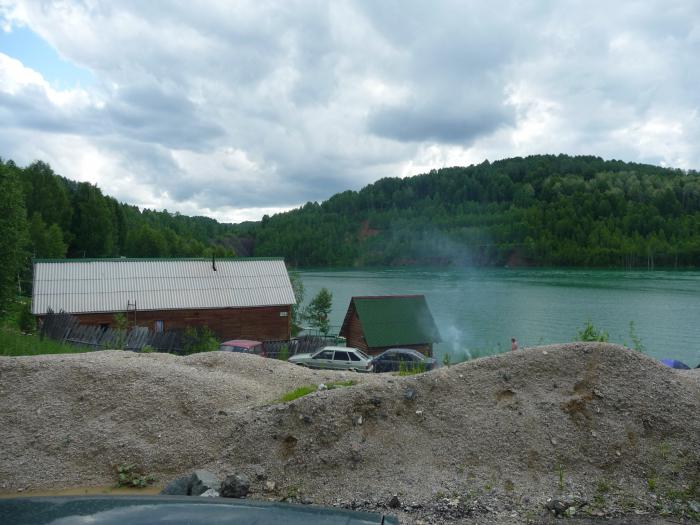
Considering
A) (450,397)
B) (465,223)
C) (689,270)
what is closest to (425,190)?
(465,223)

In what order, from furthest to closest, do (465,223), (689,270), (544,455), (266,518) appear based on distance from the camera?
(465,223) → (689,270) → (544,455) → (266,518)

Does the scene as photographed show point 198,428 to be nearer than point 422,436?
No

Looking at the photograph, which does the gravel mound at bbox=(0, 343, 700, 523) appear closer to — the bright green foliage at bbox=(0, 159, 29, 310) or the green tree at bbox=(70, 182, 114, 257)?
the bright green foliage at bbox=(0, 159, 29, 310)

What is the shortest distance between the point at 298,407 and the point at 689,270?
10042 centimetres

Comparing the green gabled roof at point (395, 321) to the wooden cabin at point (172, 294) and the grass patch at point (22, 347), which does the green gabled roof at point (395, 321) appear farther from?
the grass patch at point (22, 347)

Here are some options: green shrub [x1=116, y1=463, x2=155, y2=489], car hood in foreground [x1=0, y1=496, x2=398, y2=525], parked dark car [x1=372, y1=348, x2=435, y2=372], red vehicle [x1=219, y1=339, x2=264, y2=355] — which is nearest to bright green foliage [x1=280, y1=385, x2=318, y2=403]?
green shrub [x1=116, y1=463, x2=155, y2=489]

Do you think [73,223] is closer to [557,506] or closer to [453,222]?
[557,506]

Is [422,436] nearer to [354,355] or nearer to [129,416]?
[129,416]

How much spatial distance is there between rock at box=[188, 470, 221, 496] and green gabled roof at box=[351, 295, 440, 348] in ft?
66.8

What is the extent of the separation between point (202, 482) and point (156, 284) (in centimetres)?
2113

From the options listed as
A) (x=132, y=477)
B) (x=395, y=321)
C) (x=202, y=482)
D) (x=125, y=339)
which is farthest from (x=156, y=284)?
(x=202, y=482)

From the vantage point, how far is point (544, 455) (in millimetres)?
7008

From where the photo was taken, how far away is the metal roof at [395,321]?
27469 mm

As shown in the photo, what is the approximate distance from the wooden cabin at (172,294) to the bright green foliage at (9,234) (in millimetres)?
1605
